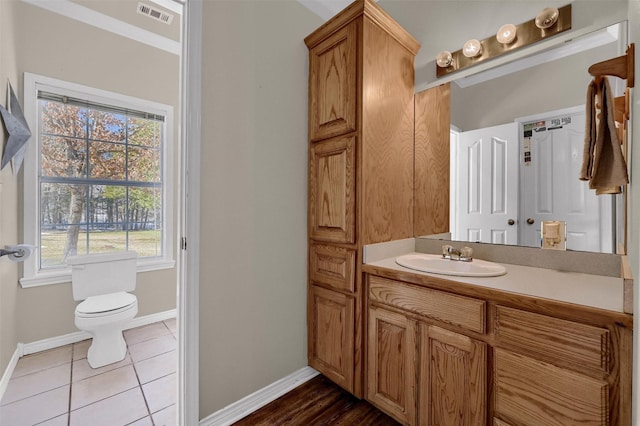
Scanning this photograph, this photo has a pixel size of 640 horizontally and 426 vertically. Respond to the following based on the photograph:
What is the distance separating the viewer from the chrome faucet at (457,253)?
1.55 m

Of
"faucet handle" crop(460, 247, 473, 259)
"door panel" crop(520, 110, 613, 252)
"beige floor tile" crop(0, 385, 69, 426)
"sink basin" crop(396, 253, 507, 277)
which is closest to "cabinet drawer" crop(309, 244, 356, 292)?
"sink basin" crop(396, 253, 507, 277)

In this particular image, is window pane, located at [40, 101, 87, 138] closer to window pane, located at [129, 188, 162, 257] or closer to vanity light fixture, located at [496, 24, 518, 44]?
window pane, located at [129, 188, 162, 257]

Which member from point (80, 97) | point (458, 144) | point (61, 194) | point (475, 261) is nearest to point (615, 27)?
point (458, 144)

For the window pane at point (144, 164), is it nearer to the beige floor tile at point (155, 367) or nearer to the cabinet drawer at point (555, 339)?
the beige floor tile at point (155, 367)

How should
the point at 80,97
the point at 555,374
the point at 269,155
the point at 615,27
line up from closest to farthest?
the point at 555,374 < the point at 615,27 < the point at 269,155 < the point at 80,97

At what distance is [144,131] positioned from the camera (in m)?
2.82

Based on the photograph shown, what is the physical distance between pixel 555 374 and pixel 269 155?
157 centimetres

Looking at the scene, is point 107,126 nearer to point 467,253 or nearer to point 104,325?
point 104,325

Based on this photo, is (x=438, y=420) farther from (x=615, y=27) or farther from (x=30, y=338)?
(x=30, y=338)

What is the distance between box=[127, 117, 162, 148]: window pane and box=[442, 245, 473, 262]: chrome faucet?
2.91 m

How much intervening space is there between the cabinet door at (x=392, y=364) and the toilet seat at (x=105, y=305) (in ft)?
6.14

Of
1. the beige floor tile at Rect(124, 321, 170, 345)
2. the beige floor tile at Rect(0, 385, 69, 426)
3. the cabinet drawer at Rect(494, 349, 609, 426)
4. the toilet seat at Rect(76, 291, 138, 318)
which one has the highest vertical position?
the cabinet drawer at Rect(494, 349, 609, 426)

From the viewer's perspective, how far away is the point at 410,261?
1521 millimetres

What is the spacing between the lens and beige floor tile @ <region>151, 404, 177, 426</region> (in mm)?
1490
